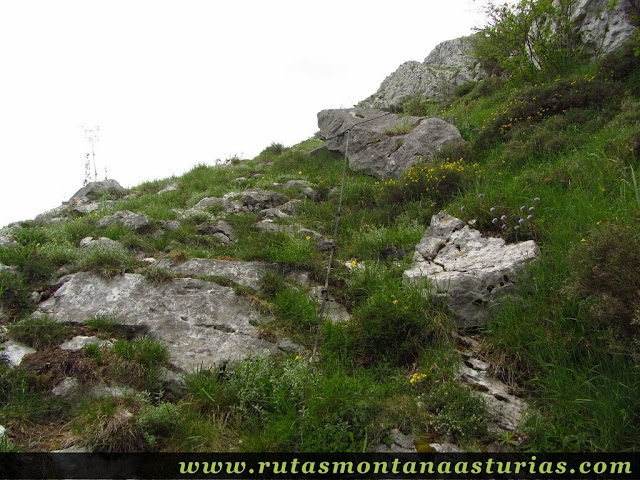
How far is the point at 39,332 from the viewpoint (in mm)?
3957

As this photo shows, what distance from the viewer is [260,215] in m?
7.82

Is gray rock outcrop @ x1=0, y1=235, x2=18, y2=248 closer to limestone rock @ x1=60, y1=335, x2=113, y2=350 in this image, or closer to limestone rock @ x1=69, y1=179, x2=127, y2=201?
limestone rock @ x1=60, y1=335, x2=113, y2=350

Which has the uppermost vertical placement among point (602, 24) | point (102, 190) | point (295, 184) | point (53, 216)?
point (602, 24)

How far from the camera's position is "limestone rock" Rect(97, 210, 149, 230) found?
22.9 ft

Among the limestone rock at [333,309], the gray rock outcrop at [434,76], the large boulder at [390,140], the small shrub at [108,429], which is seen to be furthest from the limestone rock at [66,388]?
the gray rock outcrop at [434,76]

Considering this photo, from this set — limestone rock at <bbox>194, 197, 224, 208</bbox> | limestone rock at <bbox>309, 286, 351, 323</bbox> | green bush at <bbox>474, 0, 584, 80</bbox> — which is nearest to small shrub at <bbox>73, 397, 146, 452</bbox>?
limestone rock at <bbox>309, 286, 351, 323</bbox>

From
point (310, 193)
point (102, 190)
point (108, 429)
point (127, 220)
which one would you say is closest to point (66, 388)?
point (108, 429)

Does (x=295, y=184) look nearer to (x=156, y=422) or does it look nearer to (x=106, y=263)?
(x=106, y=263)

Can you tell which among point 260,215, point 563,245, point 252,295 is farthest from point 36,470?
point 260,215

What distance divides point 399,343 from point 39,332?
3511mm

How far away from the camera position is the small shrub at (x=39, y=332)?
153 inches

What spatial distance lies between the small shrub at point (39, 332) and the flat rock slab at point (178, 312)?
24cm

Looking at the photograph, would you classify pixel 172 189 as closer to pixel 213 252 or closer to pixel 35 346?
pixel 213 252

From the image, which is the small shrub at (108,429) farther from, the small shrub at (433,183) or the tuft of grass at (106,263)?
the small shrub at (433,183)
